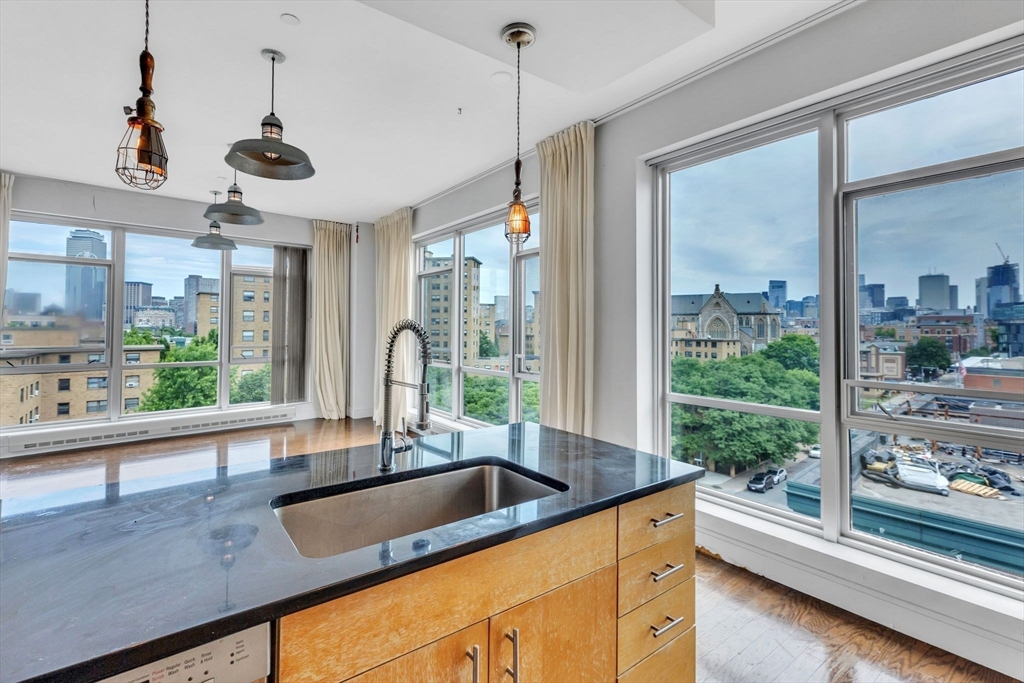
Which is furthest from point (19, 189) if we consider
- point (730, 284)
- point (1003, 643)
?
point (1003, 643)

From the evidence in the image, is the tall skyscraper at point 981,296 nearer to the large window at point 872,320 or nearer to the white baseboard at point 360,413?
the large window at point 872,320

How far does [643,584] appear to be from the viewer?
137 cm

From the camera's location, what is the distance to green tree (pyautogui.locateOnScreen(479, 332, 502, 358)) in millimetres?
4850

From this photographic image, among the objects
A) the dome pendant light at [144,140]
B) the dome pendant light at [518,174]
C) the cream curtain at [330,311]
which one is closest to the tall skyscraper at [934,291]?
the dome pendant light at [518,174]

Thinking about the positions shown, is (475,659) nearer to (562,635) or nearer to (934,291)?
(562,635)

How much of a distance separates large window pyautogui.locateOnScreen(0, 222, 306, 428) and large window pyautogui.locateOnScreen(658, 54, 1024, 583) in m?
5.72

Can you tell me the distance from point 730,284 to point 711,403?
0.76 metres

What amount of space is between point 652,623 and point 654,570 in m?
0.16

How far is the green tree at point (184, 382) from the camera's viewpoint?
225 inches

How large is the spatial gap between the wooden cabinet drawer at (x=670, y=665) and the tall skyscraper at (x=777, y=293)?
1.87 metres

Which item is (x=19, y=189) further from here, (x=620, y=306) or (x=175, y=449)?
(x=620, y=306)

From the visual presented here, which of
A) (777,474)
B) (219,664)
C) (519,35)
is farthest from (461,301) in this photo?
(219,664)

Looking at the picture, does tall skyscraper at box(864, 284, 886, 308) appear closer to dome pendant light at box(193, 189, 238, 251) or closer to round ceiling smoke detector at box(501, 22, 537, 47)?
round ceiling smoke detector at box(501, 22, 537, 47)

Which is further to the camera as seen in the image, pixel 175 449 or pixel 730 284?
pixel 175 449
